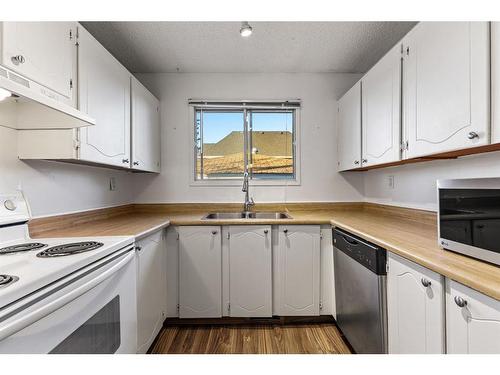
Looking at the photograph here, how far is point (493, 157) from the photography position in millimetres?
1276

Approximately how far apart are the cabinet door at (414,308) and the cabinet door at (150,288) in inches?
55.2

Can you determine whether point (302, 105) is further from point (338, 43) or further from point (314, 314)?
point (314, 314)

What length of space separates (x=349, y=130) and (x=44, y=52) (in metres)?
2.23

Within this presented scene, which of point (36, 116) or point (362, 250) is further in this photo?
point (362, 250)

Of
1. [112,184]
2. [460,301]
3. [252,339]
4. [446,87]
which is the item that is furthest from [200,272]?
[446,87]

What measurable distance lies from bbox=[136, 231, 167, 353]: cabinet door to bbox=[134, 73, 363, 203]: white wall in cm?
90

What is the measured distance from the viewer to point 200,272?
6.37 feet

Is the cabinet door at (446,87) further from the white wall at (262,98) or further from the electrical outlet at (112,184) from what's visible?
the electrical outlet at (112,184)

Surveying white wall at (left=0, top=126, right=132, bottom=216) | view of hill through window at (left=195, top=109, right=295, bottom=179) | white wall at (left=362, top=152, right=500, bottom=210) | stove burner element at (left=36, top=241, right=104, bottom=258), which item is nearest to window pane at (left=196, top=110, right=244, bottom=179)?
view of hill through window at (left=195, top=109, right=295, bottom=179)

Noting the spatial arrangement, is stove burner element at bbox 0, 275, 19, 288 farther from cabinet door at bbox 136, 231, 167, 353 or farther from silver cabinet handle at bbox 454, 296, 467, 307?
silver cabinet handle at bbox 454, 296, 467, 307

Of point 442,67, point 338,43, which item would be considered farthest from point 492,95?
point 338,43

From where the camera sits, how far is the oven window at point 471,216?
2.71ft

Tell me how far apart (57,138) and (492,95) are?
2001 mm

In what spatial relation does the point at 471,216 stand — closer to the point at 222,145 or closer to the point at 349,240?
the point at 349,240
